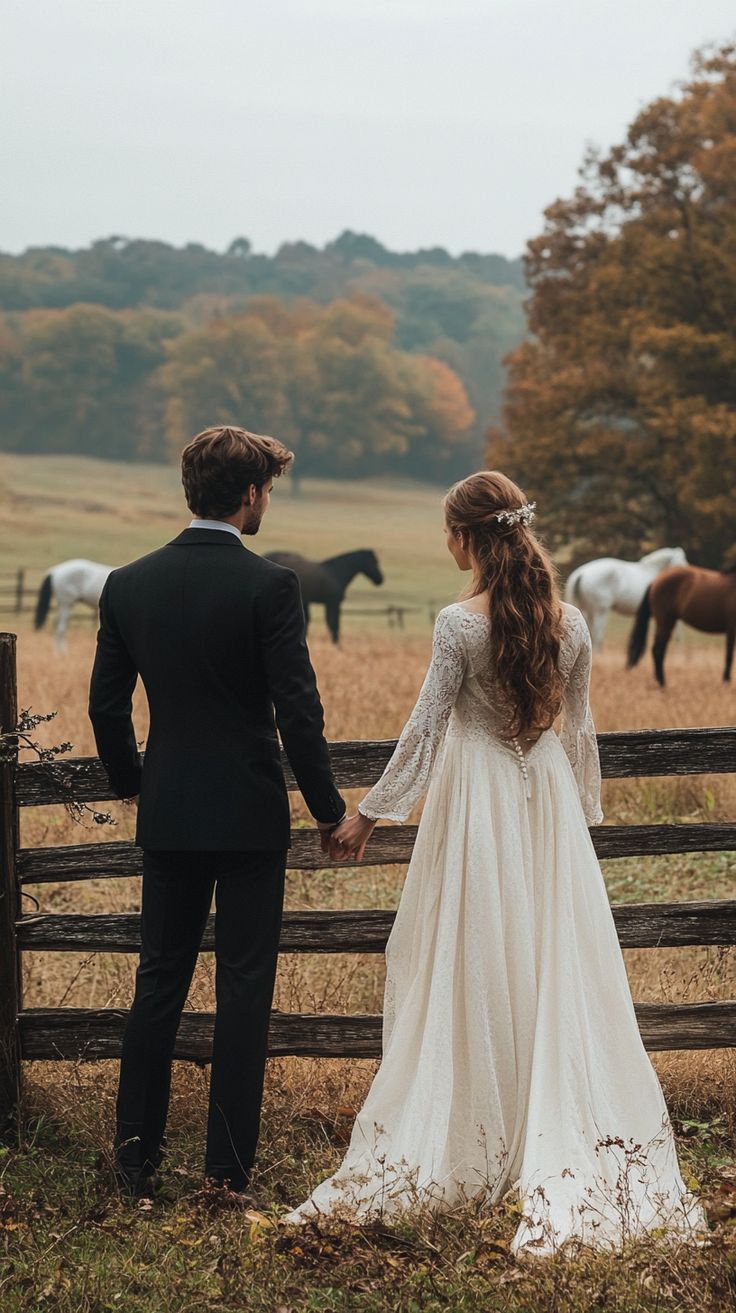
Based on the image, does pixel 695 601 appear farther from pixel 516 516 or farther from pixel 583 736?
pixel 516 516

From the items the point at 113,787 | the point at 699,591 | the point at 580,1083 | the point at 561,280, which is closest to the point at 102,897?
the point at 113,787

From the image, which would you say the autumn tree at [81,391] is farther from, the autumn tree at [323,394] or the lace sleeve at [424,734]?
the lace sleeve at [424,734]

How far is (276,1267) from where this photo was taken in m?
3.60

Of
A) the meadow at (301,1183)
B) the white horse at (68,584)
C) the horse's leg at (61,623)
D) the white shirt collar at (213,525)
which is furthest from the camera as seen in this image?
the white horse at (68,584)

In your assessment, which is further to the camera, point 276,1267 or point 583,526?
point 583,526

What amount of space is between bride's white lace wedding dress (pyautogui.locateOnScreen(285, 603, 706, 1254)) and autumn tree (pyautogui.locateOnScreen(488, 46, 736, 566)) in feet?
79.1

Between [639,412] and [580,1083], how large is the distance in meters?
27.8

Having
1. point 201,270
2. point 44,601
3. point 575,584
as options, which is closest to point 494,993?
point 575,584

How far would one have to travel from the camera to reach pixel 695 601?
19.0 metres

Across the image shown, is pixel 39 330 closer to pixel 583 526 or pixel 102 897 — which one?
pixel 583 526

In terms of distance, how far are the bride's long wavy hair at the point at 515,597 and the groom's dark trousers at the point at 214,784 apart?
2.02ft

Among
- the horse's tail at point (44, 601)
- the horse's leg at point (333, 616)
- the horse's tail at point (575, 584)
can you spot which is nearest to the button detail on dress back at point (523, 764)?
the horse's tail at point (575, 584)

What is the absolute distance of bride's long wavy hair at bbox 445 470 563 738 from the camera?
4109 mm

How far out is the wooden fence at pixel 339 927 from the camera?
494 cm
